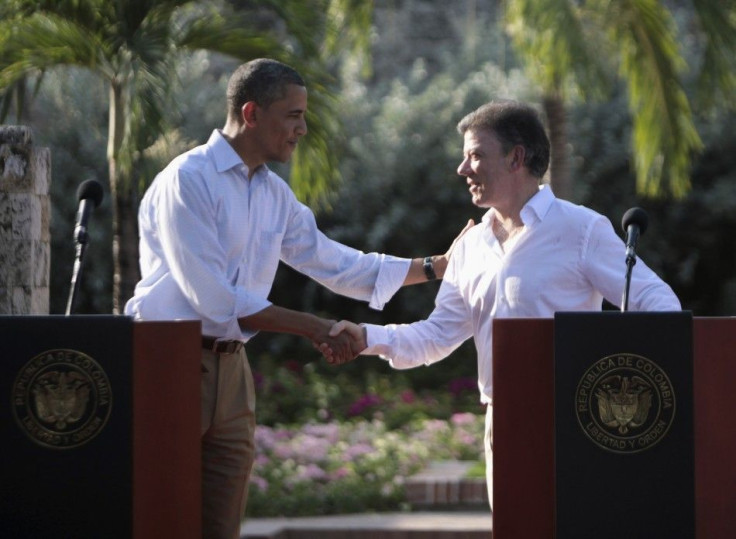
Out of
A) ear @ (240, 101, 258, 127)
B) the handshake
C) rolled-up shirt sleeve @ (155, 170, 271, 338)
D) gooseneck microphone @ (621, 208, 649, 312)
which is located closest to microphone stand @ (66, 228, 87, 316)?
rolled-up shirt sleeve @ (155, 170, 271, 338)

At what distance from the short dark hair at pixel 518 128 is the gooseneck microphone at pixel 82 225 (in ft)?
3.82

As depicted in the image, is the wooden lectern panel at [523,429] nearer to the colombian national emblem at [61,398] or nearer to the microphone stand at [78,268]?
the colombian national emblem at [61,398]

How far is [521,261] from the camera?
4.27m

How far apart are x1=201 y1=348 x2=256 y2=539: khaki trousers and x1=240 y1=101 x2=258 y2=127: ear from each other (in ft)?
2.37

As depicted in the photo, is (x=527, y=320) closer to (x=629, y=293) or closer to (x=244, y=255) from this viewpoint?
(x=629, y=293)

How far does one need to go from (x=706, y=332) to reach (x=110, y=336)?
1.47m

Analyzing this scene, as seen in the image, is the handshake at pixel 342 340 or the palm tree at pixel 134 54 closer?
the handshake at pixel 342 340

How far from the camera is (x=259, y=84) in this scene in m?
4.62

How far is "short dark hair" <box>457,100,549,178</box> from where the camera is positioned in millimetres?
4430

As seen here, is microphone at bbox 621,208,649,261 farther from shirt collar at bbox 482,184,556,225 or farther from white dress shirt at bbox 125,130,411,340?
white dress shirt at bbox 125,130,411,340

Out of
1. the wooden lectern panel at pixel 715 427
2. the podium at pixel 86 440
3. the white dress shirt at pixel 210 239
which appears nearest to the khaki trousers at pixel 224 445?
the white dress shirt at pixel 210 239

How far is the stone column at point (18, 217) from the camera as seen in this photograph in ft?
17.4

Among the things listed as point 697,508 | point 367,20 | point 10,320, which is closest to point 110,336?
point 10,320

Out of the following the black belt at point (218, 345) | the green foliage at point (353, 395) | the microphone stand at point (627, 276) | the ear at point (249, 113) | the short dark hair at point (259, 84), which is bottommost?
the green foliage at point (353, 395)
